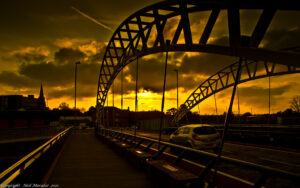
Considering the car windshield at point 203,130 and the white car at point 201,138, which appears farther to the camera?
the car windshield at point 203,130

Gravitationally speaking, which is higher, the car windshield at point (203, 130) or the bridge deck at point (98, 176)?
the car windshield at point (203, 130)

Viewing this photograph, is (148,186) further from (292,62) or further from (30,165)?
(292,62)

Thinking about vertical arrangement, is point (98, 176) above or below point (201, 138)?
below

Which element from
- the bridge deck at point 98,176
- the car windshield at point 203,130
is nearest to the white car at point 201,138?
the car windshield at point 203,130

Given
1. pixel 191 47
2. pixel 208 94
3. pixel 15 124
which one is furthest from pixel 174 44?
Result: pixel 15 124

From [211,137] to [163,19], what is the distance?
6.69m

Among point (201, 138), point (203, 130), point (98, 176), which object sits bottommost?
point (98, 176)

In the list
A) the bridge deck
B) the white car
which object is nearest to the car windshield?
the white car

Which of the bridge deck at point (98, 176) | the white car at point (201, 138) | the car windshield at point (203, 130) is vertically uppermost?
the car windshield at point (203, 130)

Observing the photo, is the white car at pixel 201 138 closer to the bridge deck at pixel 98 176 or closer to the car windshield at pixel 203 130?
the car windshield at pixel 203 130

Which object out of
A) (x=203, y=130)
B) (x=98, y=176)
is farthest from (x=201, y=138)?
(x=98, y=176)

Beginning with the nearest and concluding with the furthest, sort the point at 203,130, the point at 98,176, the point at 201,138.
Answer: the point at 98,176 → the point at 201,138 → the point at 203,130

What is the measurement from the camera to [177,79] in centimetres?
5922

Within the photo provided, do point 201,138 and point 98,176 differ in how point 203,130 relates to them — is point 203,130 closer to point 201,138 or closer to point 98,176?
point 201,138
